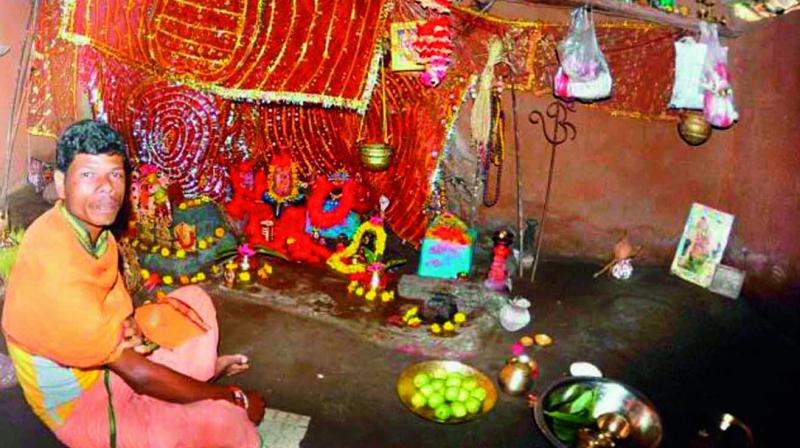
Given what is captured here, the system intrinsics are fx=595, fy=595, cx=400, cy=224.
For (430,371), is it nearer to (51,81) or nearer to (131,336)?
(131,336)

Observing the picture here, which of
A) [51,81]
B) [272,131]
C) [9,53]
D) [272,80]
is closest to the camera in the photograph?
[272,80]

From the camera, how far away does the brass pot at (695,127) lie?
5895 millimetres

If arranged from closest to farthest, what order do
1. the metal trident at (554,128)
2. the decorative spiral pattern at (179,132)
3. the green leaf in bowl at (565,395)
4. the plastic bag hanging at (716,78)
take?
the green leaf in bowl at (565,395) → the plastic bag hanging at (716,78) → the decorative spiral pattern at (179,132) → the metal trident at (554,128)

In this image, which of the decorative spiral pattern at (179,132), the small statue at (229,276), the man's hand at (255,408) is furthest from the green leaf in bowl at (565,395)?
the decorative spiral pattern at (179,132)

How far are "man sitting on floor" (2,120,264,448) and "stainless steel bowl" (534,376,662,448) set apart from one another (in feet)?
5.67

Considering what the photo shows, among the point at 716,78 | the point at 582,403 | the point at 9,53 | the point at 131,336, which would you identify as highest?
the point at 716,78

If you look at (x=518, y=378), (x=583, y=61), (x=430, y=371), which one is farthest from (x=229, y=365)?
(x=583, y=61)

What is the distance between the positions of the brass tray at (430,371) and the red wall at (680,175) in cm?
274

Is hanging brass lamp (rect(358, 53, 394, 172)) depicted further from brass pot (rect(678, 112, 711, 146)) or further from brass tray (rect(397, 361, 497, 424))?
brass pot (rect(678, 112, 711, 146))

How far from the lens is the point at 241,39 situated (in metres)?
4.54

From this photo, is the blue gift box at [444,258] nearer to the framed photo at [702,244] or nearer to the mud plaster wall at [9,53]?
the framed photo at [702,244]

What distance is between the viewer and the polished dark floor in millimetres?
3881

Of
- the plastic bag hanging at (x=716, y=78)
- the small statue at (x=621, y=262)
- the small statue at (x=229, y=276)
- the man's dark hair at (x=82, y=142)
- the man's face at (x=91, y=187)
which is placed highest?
the plastic bag hanging at (x=716, y=78)

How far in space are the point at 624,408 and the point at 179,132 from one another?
16.2 feet
